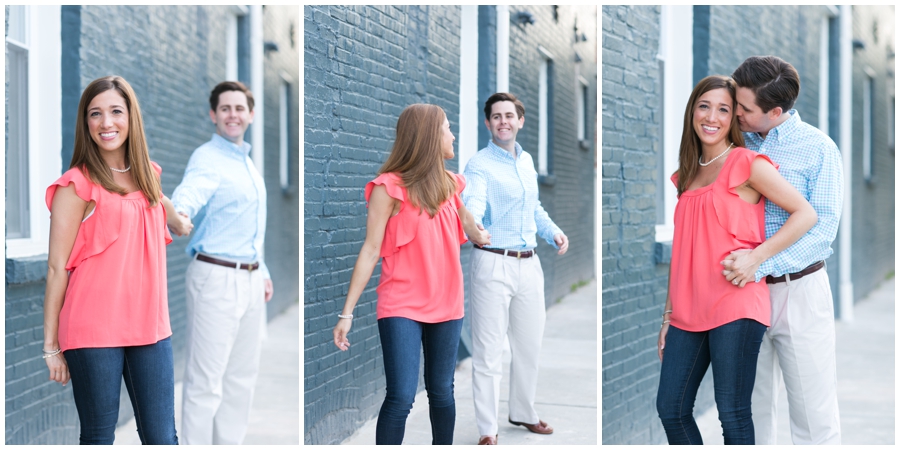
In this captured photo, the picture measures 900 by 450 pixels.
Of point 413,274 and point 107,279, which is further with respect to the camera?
point 413,274

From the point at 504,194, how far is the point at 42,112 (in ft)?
7.41

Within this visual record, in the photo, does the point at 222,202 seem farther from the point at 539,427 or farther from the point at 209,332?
the point at 539,427

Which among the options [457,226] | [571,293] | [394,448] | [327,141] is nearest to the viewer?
[394,448]

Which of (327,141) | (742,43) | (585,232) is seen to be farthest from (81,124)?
(742,43)

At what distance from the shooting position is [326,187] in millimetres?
3500

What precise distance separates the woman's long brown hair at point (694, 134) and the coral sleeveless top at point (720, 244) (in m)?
0.09

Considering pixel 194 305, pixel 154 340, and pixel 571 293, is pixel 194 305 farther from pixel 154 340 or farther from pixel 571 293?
pixel 571 293

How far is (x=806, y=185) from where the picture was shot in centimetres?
287

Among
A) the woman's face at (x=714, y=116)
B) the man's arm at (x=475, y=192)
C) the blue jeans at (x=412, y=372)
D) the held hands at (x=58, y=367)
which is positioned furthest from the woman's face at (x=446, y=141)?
the held hands at (x=58, y=367)

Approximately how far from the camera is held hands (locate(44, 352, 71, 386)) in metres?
2.68

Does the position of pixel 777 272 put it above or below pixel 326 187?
below

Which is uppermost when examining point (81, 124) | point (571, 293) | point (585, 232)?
point (81, 124)

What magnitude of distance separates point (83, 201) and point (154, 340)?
509mm

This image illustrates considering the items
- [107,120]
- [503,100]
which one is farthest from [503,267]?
[107,120]
